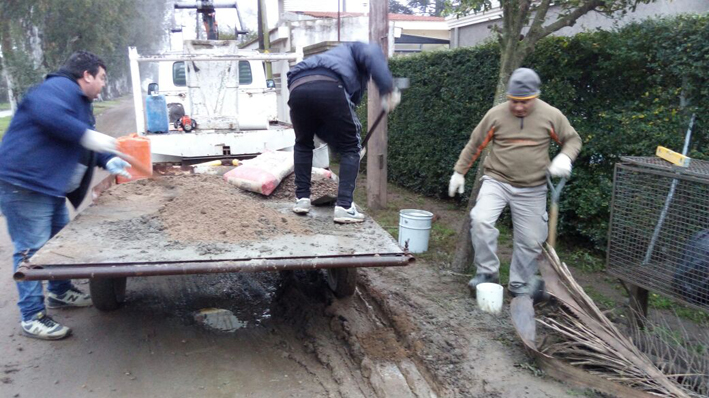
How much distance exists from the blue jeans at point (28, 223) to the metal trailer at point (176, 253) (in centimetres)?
20

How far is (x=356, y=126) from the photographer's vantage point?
439 cm

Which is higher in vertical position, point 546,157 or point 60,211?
point 546,157

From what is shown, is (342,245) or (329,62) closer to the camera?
(342,245)

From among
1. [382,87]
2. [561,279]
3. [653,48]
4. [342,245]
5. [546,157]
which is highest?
[653,48]

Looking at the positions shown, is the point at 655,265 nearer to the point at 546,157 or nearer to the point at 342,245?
the point at 546,157

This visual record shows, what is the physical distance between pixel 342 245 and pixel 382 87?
125 centimetres

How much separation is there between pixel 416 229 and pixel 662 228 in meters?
2.72

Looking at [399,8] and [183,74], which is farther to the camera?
[399,8]

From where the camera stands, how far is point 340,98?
4184mm

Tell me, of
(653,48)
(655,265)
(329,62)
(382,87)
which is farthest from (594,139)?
(329,62)

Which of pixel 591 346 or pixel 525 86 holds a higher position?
pixel 525 86

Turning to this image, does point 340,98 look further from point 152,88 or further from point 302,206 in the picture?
point 152,88

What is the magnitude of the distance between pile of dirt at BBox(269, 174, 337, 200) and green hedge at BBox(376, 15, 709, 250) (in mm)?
2474

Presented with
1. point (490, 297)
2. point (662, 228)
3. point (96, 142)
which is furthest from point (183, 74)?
point (662, 228)
